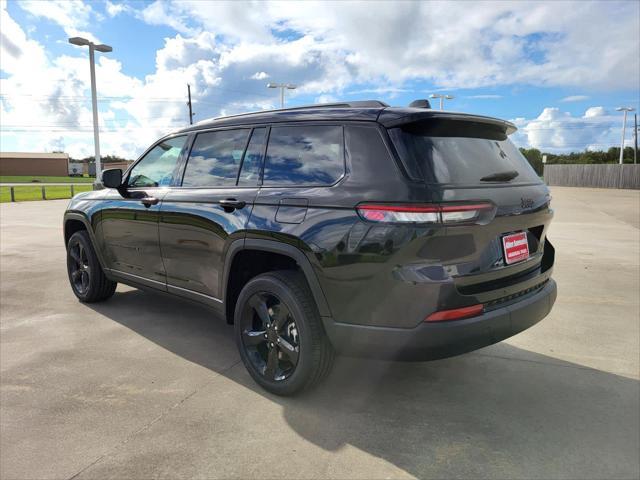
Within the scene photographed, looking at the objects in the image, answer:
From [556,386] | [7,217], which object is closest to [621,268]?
[556,386]

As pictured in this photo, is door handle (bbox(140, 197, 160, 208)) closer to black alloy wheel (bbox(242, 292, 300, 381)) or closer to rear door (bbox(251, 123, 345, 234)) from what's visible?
rear door (bbox(251, 123, 345, 234))

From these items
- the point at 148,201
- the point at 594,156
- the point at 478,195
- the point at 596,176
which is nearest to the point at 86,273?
the point at 148,201

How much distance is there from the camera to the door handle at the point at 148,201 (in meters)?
3.96

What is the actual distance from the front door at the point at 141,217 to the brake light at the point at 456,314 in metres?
2.42

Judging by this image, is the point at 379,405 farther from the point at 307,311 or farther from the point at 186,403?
the point at 186,403

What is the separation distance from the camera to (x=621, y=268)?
6949 mm

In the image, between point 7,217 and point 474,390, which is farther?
point 7,217

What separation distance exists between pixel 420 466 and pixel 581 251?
7320 millimetres

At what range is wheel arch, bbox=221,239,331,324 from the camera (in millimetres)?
2707

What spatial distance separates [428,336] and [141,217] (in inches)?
108

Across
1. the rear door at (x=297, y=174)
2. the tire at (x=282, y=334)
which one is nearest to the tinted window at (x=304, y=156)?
the rear door at (x=297, y=174)

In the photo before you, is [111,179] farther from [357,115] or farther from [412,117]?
[412,117]

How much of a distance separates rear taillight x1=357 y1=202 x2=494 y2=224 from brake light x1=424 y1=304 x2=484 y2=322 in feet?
1.50

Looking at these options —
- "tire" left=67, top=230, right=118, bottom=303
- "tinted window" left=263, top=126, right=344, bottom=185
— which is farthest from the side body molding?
"tire" left=67, top=230, right=118, bottom=303
